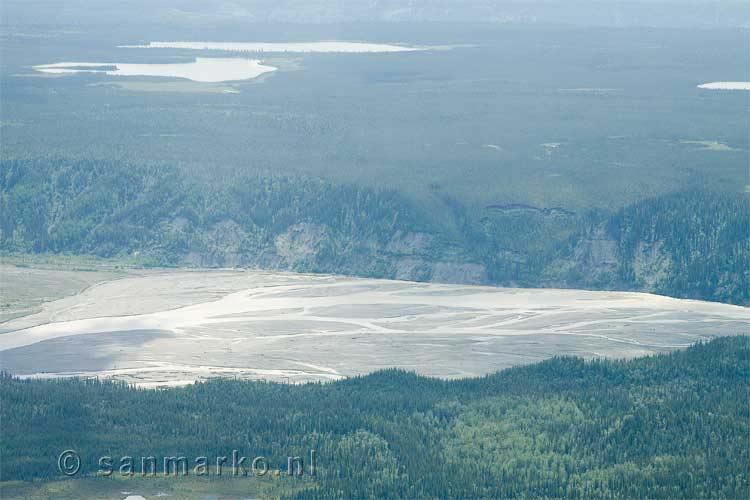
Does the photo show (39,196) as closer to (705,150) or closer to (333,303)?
(333,303)

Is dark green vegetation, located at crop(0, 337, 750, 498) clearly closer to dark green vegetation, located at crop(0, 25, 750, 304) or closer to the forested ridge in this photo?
the forested ridge

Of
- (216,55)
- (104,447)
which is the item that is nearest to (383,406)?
(104,447)

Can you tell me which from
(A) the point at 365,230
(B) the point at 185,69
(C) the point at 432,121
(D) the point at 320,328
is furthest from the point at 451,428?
(B) the point at 185,69

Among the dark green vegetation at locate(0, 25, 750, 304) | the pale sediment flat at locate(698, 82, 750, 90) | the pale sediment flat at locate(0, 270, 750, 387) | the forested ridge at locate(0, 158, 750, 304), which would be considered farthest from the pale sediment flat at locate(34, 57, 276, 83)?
the pale sediment flat at locate(0, 270, 750, 387)

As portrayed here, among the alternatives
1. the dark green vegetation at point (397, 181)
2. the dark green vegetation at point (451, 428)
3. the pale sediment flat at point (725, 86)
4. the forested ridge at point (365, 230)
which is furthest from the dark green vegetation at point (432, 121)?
the dark green vegetation at point (451, 428)

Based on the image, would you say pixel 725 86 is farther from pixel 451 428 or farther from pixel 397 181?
pixel 451 428

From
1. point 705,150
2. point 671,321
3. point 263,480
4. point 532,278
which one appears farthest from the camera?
point 705,150
